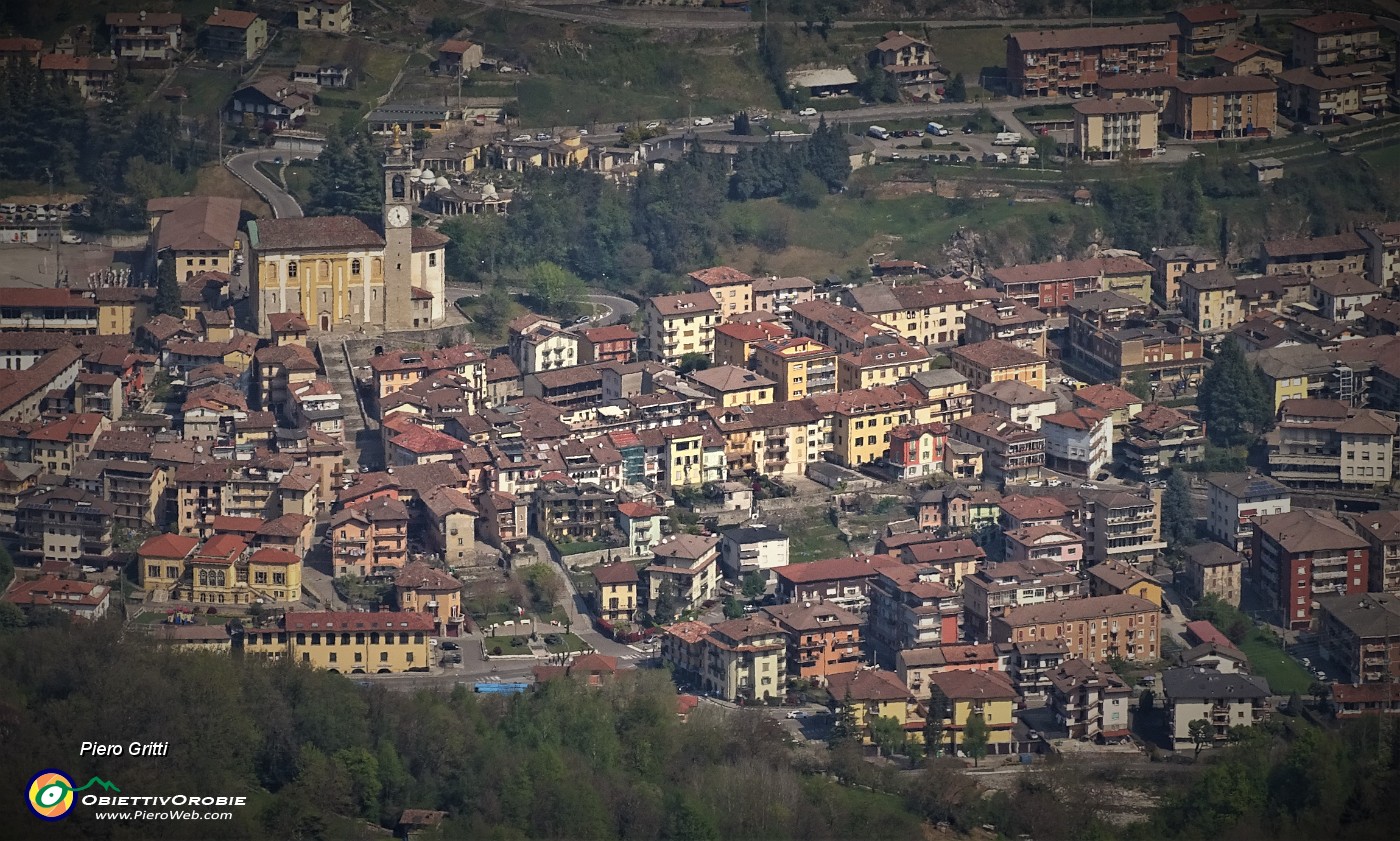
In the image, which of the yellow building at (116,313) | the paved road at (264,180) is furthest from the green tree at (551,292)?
the yellow building at (116,313)

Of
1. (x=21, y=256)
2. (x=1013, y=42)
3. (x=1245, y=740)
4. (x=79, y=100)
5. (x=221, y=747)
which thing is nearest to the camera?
(x=221, y=747)

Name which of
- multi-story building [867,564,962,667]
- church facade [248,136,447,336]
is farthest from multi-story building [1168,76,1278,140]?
multi-story building [867,564,962,667]

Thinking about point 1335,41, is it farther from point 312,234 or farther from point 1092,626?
point 1092,626

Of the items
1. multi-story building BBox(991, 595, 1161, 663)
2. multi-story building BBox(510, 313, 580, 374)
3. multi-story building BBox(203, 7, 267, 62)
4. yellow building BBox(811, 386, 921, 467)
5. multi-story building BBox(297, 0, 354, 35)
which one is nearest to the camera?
multi-story building BBox(991, 595, 1161, 663)

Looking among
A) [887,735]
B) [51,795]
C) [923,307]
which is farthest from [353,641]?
[923,307]

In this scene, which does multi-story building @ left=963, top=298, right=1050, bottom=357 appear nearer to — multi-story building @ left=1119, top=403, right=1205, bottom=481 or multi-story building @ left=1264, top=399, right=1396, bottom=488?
multi-story building @ left=1119, top=403, right=1205, bottom=481

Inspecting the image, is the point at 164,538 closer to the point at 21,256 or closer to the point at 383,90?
the point at 21,256

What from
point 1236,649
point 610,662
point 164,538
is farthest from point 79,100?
point 1236,649
